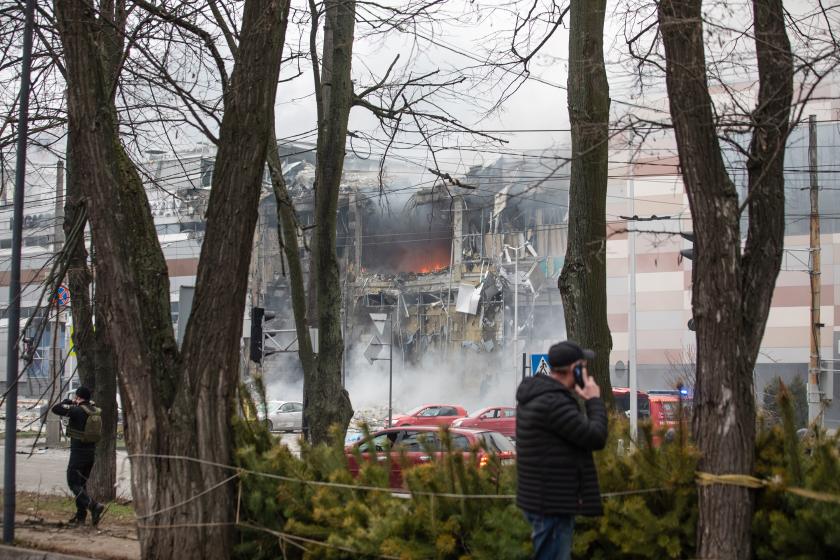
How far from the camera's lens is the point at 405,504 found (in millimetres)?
6176

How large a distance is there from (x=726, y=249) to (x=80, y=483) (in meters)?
8.70

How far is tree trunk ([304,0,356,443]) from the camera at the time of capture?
14.0m

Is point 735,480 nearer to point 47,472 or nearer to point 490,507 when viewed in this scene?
point 490,507

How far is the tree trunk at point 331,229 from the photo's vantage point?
13961 mm

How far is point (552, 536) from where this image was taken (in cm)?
495

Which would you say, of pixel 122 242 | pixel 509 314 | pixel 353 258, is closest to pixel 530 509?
pixel 122 242

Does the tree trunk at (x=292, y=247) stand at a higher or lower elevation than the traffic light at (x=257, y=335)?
higher

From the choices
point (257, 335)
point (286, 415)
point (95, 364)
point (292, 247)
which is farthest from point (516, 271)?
point (95, 364)

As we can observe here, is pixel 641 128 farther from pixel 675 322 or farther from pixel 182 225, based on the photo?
pixel 182 225

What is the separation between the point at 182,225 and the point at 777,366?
38.6 metres

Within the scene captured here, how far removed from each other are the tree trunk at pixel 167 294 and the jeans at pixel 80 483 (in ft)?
13.4

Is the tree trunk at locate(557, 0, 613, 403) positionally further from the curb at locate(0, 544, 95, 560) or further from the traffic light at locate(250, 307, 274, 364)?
the traffic light at locate(250, 307, 274, 364)

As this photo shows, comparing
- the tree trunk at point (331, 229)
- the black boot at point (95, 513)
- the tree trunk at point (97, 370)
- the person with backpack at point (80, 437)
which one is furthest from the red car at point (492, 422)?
the black boot at point (95, 513)

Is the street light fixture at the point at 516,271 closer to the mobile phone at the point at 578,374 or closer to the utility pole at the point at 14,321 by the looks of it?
the utility pole at the point at 14,321
